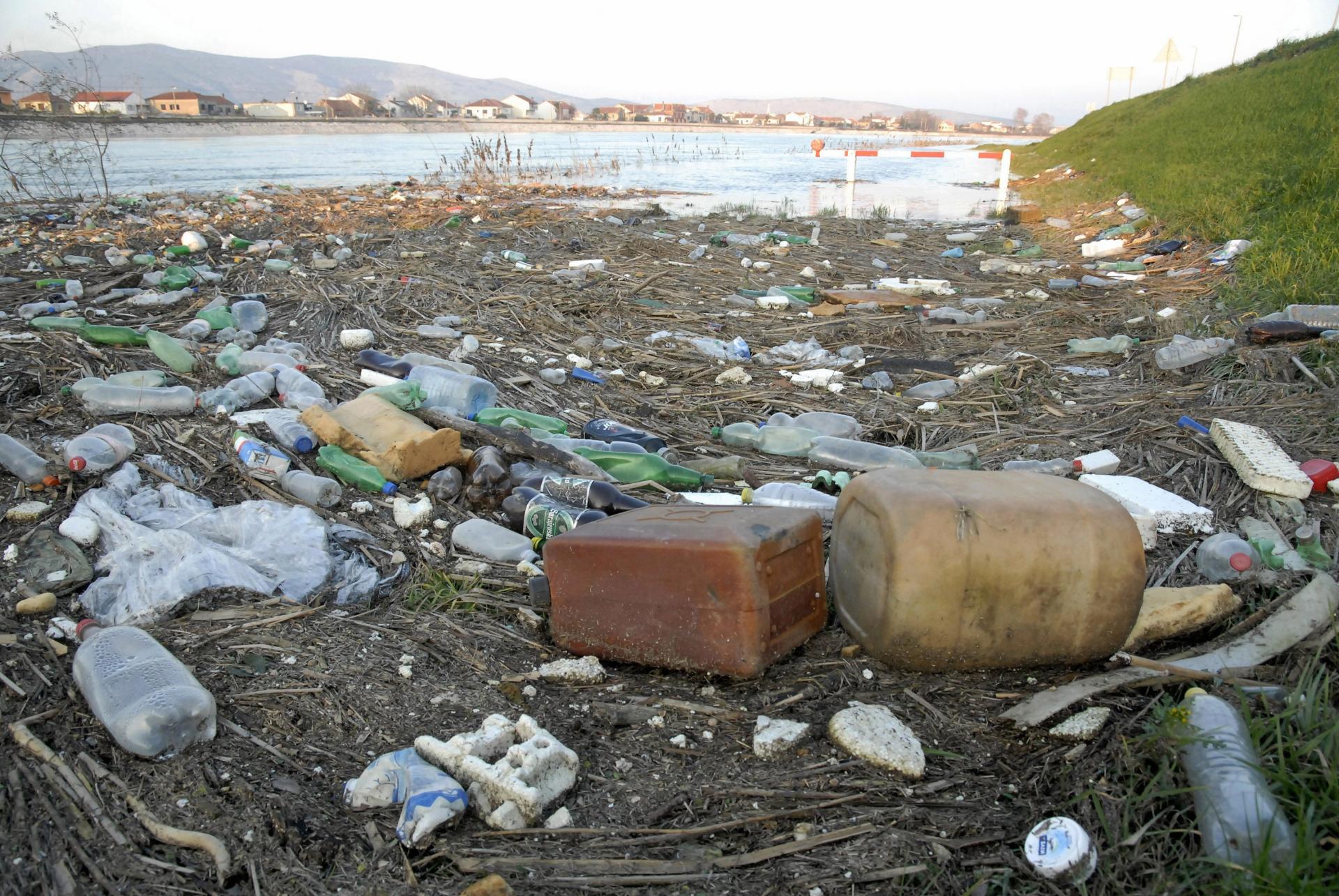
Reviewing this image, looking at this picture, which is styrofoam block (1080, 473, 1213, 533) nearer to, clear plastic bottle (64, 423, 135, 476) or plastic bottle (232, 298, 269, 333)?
clear plastic bottle (64, 423, 135, 476)

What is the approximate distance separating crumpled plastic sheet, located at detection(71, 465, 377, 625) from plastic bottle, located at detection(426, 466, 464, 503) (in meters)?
0.40

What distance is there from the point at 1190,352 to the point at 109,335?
5.73 meters

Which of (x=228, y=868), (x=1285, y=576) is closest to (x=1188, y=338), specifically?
(x=1285, y=576)

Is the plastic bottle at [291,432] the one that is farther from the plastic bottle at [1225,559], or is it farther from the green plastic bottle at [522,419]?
the plastic bottle at [1225,559]

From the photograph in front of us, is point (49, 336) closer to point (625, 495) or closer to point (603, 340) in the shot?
point (603, 340)

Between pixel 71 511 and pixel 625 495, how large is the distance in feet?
5.90

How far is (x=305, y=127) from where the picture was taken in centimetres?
4794

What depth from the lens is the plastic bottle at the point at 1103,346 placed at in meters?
4.96

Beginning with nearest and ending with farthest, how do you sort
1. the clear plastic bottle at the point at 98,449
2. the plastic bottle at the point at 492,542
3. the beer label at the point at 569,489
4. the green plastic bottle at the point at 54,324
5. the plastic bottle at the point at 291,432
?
the plastic bottle at the point at 492,542 < the clear plastic bottle at the point at 98,449 < the beer label at the point at 569,489 < the plastic bottle at the point at 291,432 < the green plastic bottle at the point at 54,324

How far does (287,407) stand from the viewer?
365 cm

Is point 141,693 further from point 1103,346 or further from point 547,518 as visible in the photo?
point 1103,346

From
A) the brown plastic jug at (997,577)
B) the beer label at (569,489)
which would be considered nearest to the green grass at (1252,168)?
the brown plastic jug at (997,577)

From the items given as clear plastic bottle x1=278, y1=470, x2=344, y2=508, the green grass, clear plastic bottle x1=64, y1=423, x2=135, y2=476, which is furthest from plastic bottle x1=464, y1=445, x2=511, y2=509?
the green grass

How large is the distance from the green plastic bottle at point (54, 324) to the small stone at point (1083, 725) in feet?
16.0
